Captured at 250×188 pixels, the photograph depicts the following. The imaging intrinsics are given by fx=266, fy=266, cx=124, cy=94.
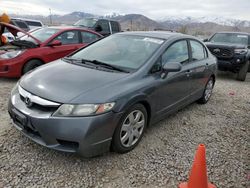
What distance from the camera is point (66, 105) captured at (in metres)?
2.85

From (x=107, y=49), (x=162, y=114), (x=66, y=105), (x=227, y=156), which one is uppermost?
(x=107, y=49)

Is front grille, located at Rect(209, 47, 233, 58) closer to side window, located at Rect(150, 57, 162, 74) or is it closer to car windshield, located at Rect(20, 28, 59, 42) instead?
car windshield, located at Rect(20, 28, 59, 42)

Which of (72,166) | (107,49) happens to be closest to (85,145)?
(72,166)

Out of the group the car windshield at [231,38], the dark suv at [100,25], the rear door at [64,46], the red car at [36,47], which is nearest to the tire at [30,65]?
the red car at [36,47]

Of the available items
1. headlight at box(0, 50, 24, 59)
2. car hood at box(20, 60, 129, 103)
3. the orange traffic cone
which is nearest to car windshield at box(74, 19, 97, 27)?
headlight at box(0, 50, 24, 59)

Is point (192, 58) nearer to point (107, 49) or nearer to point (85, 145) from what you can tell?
point (107, 49)

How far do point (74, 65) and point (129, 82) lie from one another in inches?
38.0

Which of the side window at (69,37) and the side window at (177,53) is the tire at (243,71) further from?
the side window at (69,37)

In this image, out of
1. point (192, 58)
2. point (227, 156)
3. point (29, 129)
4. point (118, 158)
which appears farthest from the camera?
point (192, 58)

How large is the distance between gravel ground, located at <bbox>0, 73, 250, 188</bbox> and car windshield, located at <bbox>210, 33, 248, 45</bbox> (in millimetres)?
6109

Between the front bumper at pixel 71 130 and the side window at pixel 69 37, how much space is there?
13.8ft

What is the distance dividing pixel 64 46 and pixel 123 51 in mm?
3303

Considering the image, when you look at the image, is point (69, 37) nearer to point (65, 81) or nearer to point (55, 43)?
point (55, 43)

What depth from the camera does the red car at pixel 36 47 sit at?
6.03m
